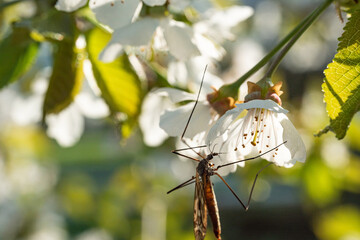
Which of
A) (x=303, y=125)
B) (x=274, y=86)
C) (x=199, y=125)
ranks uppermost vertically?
(x=274, y=86)

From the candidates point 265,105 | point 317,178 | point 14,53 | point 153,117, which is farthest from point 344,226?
point 14,53

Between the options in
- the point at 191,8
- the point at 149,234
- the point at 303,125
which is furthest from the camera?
the point at 149,234

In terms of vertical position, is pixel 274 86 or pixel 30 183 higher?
pixel 274 86

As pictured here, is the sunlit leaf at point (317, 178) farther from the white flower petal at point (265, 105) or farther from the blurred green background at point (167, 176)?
the white flower petal at point (265, 105)

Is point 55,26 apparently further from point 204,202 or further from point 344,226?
point 344,226

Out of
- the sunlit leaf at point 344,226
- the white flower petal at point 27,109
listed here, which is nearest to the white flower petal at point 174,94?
the white flower petal at point 27,109

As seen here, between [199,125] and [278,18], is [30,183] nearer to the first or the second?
[278,18]

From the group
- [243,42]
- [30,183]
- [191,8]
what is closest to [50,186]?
[30,183]
